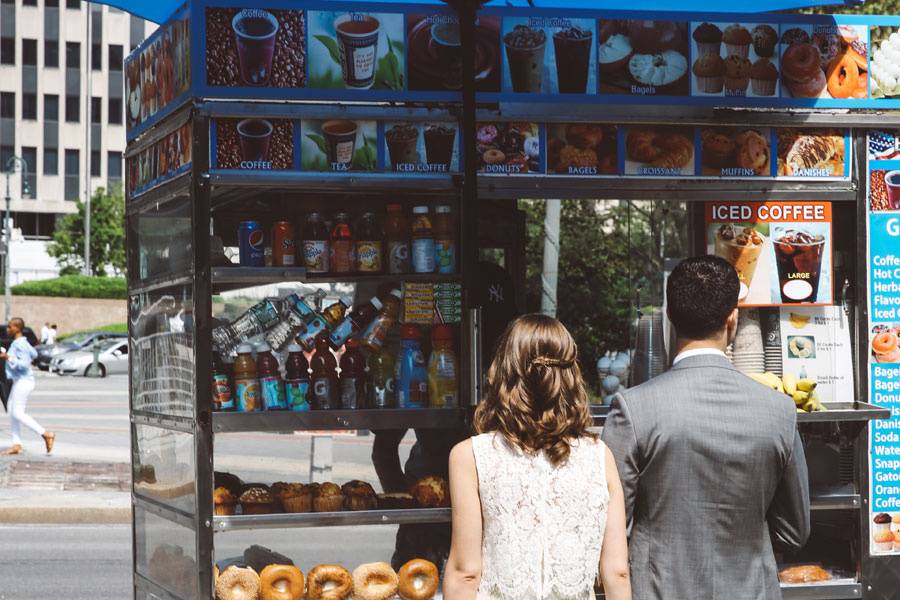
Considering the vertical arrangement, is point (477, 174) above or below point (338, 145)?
below

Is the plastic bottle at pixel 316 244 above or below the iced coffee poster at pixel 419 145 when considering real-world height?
below

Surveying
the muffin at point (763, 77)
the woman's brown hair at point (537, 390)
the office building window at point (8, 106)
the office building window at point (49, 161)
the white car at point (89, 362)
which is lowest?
the white car at point (89, 362)

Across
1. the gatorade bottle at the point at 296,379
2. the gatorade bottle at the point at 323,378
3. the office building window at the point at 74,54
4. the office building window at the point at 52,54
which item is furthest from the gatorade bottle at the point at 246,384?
the office building window at the point at 74,54

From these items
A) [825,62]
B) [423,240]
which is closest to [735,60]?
[825,62]

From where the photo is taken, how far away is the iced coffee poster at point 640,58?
5.58m

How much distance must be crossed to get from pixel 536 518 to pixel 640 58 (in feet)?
9.68

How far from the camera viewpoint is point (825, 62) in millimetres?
5730

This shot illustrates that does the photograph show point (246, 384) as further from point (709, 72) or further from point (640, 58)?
point (709, 72)

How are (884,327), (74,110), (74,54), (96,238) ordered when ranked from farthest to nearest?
(74,110) < (74,54) < (96,238) < (884,327)

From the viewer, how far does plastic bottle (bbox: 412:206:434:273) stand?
18.2 feet

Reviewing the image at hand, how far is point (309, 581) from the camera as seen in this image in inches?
219

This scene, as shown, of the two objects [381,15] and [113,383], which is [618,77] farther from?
[113,383]

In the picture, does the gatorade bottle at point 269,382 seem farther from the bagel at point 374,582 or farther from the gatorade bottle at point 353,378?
the bagel at point 374,582

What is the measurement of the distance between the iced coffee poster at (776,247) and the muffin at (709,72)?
57cm
